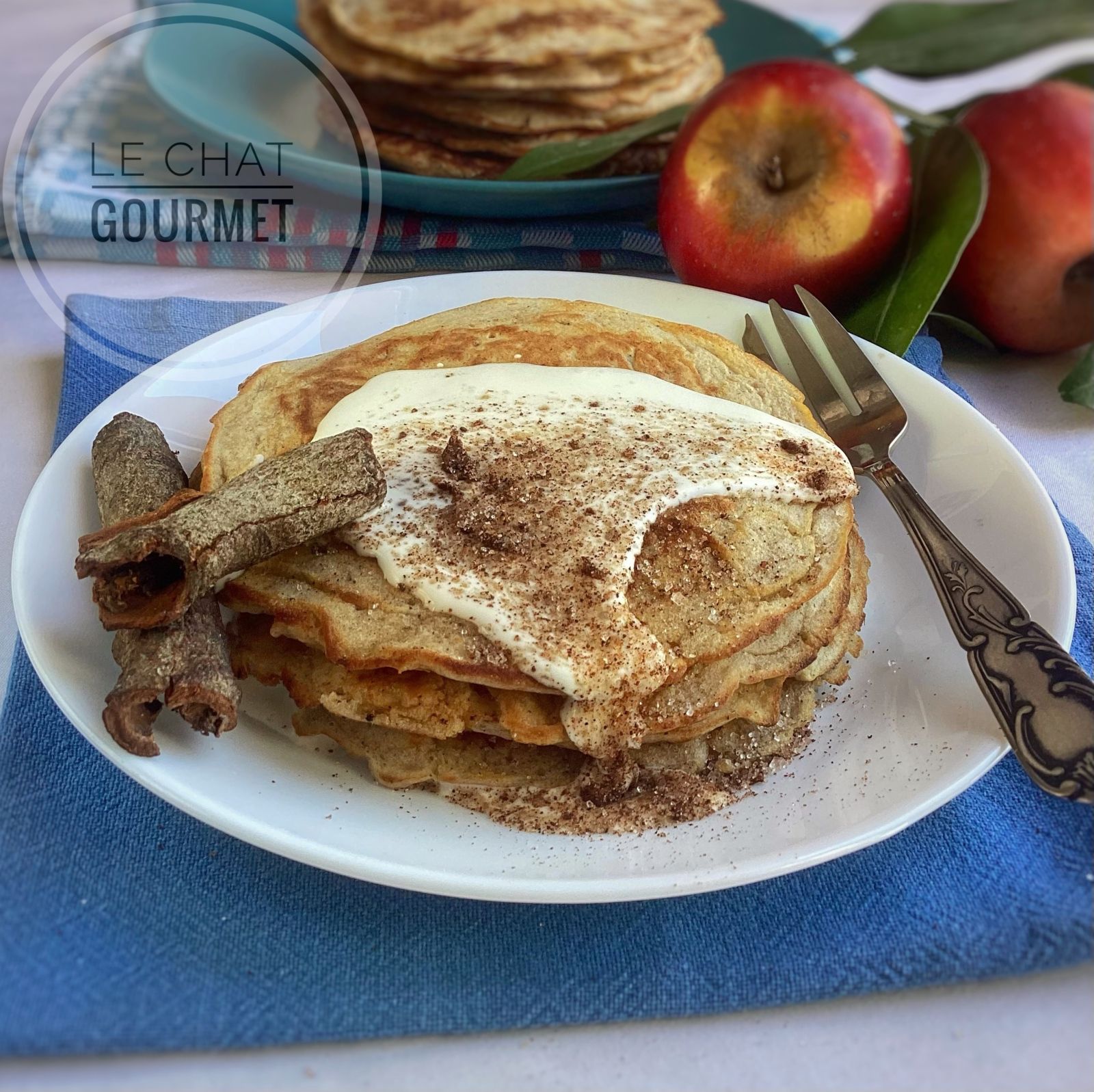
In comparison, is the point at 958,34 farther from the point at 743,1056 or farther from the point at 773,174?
the point at 743,1056

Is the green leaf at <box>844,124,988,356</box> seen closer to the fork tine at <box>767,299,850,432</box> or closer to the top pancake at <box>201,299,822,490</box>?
the fork tine at <box>767,299,850,432</box>

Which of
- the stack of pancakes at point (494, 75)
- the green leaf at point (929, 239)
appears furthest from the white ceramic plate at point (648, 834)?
the stack of pancakes at point (494, 75)

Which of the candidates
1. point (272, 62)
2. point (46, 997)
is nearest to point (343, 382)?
point (46, 997)

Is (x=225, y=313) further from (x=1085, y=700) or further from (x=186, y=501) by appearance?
(x=1085, y=700)

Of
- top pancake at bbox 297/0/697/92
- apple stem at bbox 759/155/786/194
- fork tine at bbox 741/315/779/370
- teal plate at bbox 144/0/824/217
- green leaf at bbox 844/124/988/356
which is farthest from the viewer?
top pancake at bbox 297/0/697/92

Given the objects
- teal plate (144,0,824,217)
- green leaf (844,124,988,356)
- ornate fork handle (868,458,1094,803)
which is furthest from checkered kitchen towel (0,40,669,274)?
ornate fork handle (868,458,1094,803)

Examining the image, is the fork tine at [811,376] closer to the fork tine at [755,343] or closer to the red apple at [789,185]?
the fork tine at [755,343]
